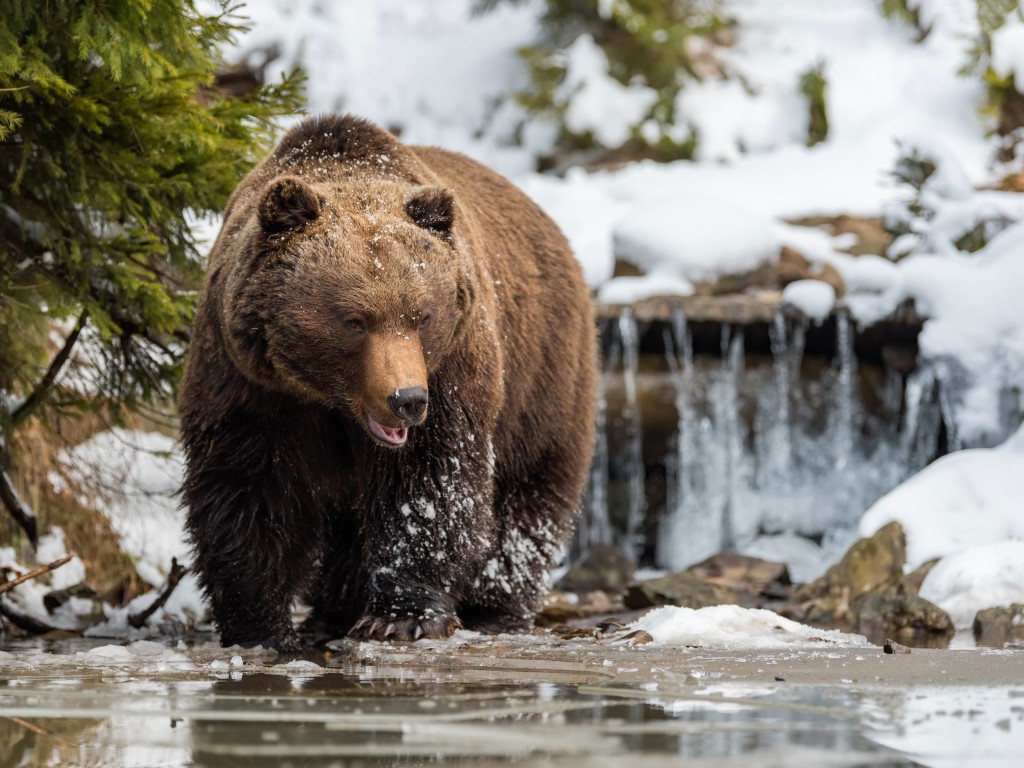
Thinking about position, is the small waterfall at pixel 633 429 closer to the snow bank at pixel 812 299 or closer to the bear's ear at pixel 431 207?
the snow bank at pixel 812 299

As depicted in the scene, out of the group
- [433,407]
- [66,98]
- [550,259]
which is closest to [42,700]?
[433,407]

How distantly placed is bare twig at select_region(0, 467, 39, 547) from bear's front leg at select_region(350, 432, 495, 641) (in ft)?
6.54

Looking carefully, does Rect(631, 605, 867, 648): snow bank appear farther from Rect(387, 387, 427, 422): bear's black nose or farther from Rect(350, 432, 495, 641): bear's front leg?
Rect(387, 387, 427, 422): bear's black nose

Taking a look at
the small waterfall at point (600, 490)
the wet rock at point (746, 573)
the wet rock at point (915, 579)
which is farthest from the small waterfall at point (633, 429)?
the wet rock at point (915, 579)

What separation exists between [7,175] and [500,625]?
117 inches

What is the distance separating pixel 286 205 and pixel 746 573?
5.98 meters

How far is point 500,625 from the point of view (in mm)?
6441

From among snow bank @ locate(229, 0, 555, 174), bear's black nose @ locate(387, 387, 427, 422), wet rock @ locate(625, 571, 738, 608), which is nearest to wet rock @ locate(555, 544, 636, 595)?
wet rock @ locate(625, 571, 738, 608)

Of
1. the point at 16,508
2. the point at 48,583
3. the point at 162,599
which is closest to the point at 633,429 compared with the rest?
the point at 48,583

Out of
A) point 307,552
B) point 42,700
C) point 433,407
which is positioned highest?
point 433,407

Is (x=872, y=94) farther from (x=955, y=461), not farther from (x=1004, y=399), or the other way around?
(x=955, y=461)

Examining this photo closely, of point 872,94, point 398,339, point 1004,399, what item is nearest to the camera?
point 398,339

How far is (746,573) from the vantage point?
32.9 ft

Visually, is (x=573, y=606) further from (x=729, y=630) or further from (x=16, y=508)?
(x=16, y=508)
